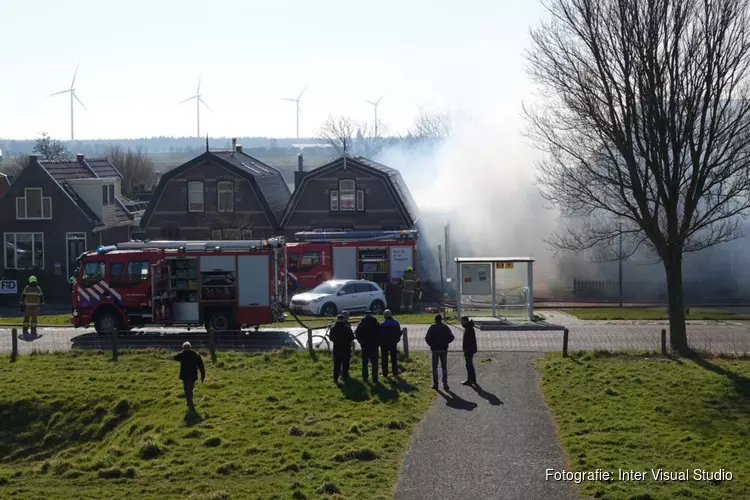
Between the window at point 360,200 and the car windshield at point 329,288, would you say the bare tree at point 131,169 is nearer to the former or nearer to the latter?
the window at point 360,200

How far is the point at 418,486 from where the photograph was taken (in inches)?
584

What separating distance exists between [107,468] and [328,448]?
3.65 m

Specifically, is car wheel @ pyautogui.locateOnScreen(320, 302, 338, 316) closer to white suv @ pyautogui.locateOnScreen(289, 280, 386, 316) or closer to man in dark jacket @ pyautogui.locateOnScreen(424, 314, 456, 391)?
white suv @ pyautogui.locateOnScreen(289, 280, 386, 316)

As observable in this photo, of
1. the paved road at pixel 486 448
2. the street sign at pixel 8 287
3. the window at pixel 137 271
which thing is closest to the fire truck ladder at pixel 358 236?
the window at pixel 137 271

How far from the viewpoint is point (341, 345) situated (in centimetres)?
2203

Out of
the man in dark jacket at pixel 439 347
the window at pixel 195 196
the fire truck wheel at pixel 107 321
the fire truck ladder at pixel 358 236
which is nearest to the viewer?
the man in dark jacket at pixel 439 347

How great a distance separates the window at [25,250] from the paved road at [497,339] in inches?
619

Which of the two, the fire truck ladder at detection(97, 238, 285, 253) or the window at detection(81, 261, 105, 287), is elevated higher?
the fire truck ladder at detection(97, 238, 285, 253)

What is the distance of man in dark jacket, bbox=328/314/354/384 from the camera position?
72.2ft

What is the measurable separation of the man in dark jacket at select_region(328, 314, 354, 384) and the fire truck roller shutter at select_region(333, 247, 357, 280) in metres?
19.3

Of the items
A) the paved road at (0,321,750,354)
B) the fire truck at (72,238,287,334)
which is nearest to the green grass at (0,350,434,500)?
the paved road at (0,321,750,354)

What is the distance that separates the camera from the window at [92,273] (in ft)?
100

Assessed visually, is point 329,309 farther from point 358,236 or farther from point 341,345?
point 341,345

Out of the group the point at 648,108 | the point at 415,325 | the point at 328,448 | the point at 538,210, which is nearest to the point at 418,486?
the point at 328,448
